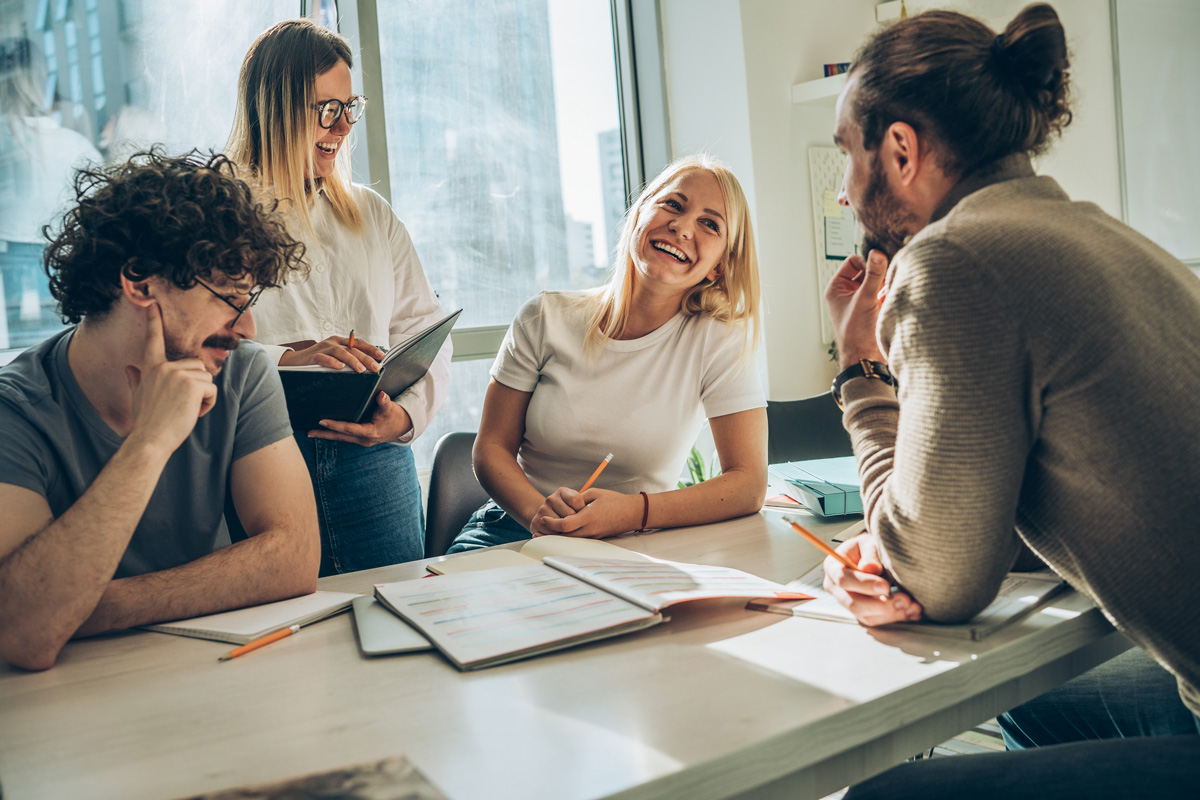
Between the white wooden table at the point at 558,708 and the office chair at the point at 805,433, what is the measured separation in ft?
4.50

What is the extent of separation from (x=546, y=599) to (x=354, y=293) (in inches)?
42.8

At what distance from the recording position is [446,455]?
6.81 feet

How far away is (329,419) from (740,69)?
218 cm

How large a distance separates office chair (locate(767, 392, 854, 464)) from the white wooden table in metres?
1.37

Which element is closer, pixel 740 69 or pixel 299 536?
pixel 299 536

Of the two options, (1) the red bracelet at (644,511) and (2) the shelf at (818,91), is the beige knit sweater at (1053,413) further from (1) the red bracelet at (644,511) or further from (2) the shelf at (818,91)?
(2) the shelf at (818,91)

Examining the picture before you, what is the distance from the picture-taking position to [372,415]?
177 centimetres

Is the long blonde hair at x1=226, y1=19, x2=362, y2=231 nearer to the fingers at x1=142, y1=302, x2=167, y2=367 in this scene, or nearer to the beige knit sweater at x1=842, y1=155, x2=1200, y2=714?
the fingers at x1=142, y1=302, x2=167, y2=367

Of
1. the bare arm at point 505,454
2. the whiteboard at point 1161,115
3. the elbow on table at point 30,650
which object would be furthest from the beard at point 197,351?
the whiteboard at point 1161,115

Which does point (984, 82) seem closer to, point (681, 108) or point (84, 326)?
point (84, 326)

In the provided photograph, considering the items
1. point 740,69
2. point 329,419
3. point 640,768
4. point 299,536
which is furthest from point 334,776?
point 740,69

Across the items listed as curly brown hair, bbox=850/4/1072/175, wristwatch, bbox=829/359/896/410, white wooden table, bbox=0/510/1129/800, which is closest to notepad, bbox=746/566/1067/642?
white wooden table, bbox=0/510/1129/800

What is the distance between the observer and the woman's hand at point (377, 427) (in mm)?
1688

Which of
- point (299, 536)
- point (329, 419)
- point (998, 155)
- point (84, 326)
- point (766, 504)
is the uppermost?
point (998, 155)
